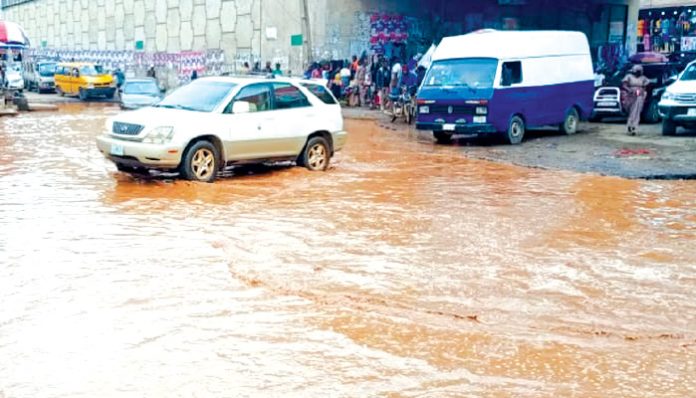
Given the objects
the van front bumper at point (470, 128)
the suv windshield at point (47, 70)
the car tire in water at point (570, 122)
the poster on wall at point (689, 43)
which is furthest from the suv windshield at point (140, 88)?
the poster on wall at point (689, 43)

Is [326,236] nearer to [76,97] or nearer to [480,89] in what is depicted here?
[480,89]

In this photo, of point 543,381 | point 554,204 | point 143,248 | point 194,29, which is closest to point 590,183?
point 554,204

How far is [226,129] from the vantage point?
1272 cm

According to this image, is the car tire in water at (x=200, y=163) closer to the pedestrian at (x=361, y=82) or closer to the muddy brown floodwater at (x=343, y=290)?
the muddy brown floodwater at (x=343, y=290)

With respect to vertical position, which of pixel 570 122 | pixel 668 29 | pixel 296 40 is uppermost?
pixel 668 29

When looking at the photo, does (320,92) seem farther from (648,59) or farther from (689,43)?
(689,43)

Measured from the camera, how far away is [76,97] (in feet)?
132

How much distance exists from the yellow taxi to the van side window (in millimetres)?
24306

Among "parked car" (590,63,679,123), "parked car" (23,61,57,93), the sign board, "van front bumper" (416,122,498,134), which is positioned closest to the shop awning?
"parked car" (23,61,57,93)

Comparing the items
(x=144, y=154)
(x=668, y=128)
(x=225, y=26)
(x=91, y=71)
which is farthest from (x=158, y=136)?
(x=91, y=71)

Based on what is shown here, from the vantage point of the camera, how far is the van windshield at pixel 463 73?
1880 cm

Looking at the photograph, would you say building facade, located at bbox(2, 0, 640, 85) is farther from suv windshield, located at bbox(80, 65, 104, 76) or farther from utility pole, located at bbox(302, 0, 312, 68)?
suv windshield, located at bbox(80, 65, 104, 76)

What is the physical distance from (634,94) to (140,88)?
18374mm

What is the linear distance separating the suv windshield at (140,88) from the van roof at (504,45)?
49.5ft
